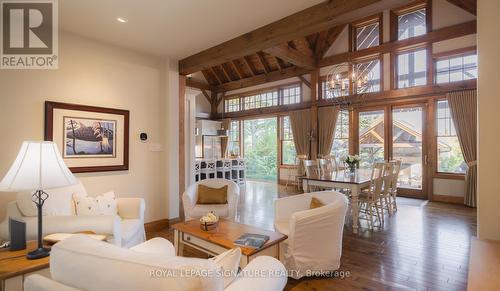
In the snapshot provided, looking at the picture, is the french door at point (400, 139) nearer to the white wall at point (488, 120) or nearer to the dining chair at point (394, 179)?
the dining chair at point (394, 179)

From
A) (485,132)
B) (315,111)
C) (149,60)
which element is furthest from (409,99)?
(149,60)

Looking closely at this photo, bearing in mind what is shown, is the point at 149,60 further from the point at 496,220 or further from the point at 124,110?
the point at 496,220

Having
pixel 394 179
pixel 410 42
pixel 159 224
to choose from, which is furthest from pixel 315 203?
pixel 410 42

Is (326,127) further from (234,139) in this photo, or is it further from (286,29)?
(286,29)

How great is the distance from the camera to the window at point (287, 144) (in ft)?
27.5

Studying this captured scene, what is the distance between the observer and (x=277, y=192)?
277 inches

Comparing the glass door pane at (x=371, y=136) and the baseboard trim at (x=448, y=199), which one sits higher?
the glass door pane at (x=371, y=136)

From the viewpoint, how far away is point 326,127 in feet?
23.9

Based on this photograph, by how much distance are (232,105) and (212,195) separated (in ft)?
22.6

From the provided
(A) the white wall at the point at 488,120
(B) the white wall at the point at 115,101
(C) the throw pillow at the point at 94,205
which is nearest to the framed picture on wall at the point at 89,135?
(B) the white wall at the point at 115,101

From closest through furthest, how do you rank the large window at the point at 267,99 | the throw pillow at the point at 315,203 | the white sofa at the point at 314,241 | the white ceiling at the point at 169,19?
the white sofa at the point at 314,241 → the white ceiling at the point at 169,19 → the throw pillow at the point at 315,203 → the large window at the point at 267,99

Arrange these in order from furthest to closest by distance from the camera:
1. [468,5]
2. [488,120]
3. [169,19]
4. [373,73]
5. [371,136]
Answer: [371,136] < [373,73] < [468,5] < [169,19] < [488,120]

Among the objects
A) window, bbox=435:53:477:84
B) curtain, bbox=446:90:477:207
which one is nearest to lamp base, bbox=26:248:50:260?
curtain, bbox=446:90:477:207

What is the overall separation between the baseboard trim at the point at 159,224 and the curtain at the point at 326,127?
189 inches
